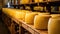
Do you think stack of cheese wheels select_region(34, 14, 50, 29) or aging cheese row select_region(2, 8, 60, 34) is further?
stack of cheese wheels select_region(34, 14, 50, 29)

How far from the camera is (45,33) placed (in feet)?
5.00

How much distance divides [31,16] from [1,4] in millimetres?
9688

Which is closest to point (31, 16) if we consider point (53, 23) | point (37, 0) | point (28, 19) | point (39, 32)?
point (28, 19)

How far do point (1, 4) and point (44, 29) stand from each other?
10.2 meters

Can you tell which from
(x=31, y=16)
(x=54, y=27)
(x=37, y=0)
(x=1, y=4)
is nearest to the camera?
(x=54, y=27)

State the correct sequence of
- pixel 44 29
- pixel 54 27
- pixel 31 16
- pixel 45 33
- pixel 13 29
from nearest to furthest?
pixel 54 27, pixel 45 33, pixel 44 29, pixel 31 16, pixel 13 29

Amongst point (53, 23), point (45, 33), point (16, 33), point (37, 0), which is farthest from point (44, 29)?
point (16, 33)

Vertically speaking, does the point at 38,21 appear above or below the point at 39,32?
above

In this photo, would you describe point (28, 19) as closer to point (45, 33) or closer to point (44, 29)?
point (44, 29)

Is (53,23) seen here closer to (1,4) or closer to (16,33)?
(16,33)

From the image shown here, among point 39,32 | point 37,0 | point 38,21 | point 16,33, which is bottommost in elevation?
point 16,33

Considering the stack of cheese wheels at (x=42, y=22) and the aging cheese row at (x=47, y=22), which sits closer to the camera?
the aging cheese row at (x=47, y=22)

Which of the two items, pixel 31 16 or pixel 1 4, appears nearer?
pixel 31 16

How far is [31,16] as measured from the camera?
2.22 m
